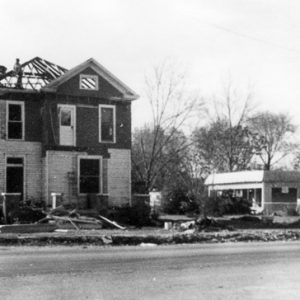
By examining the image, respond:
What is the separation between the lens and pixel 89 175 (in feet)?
101

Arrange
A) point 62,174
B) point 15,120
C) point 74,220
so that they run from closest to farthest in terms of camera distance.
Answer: point 74,220, point 15,120, point 62,174

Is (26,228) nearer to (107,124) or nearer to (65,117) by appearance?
(65,117)

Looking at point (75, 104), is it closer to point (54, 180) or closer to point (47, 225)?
point (54, 180)

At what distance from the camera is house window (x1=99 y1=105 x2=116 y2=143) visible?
3117cm

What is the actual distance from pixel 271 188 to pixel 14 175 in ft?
76.3

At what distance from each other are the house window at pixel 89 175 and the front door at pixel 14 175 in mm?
2881

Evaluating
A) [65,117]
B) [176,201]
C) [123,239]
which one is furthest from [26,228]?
[176,201]

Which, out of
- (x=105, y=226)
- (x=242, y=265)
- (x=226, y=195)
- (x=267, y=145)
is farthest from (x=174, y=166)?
(x=242, y=265)

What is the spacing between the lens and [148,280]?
33.9ft

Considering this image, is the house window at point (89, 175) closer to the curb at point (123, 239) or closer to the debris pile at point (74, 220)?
the debris pile at point (74, 220)

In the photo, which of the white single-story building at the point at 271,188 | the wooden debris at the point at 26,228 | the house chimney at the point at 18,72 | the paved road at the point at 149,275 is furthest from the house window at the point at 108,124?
the paved road at the point at 149,275

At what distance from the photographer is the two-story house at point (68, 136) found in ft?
97.3

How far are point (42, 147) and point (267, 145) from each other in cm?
5644

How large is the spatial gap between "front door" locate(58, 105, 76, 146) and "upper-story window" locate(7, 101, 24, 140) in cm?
191
